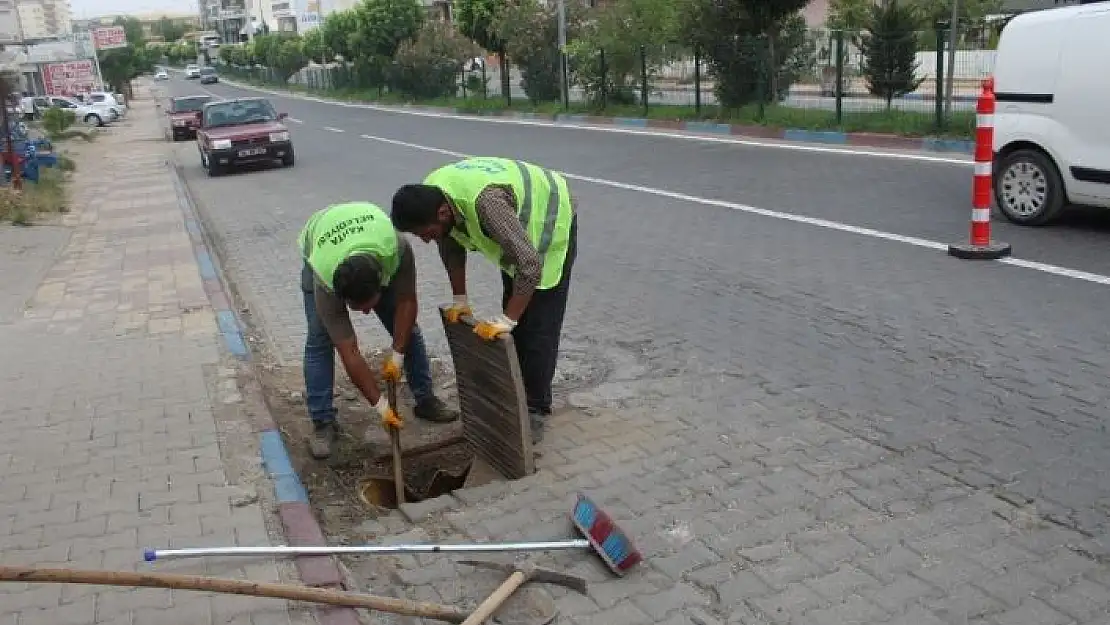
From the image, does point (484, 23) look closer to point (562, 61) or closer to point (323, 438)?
point (562, 61)

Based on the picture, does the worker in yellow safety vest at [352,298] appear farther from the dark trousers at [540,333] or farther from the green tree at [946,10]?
the green tree at [946,10]

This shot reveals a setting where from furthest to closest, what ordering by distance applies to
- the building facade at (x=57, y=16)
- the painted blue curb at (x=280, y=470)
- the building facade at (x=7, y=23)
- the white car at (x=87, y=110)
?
the building facade at (x=57, y=16) < the white car at (x=87, y=110) < the building facade at (x=7, y=23) < the painted blue curb at (x=280, y=470)

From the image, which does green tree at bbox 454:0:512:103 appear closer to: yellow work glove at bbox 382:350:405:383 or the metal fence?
the metal fence

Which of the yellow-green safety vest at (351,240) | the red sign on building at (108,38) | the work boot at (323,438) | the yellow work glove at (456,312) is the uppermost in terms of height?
the red sign on building at (108,38)

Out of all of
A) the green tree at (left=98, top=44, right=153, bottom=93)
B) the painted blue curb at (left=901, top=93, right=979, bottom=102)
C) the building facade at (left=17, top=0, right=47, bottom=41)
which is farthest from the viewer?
the building facade at (left=17, top=0, right=47, bottom=41)

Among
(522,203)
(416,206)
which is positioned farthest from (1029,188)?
(416,206)

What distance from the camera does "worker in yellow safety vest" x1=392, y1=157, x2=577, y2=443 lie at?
13.6ft

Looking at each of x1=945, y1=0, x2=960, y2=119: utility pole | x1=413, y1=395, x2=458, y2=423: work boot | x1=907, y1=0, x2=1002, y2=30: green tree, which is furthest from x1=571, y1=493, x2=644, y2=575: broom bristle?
x1=907, y1=0, x2=1002, y2=30: green tree

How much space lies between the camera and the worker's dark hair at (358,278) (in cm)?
420

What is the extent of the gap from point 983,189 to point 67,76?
50.2 m

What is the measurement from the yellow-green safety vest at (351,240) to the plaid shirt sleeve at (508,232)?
1.88ft

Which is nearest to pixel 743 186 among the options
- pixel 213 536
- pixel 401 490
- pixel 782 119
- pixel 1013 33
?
pixel 1013 33

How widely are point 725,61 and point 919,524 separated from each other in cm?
1797

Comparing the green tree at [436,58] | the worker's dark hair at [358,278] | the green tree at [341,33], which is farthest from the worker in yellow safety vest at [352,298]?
the green tree at [341,33]
